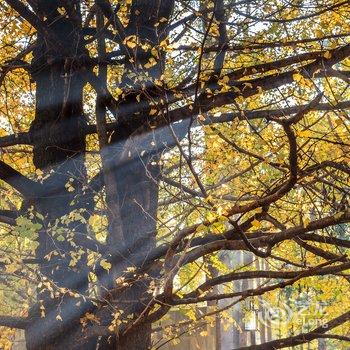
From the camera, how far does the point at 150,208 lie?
21.5ft

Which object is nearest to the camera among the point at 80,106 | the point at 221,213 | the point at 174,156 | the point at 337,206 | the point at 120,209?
the point at 221,213

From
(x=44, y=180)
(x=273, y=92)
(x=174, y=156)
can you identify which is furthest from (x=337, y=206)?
(x=273, y=92)

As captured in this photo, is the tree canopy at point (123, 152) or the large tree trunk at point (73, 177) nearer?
the tree canopy at point (123, 152)

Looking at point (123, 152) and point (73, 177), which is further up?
point (123, 152)

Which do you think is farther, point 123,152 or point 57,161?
point 57,161

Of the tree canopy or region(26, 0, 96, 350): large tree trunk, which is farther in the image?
region(26, 0, 96, 350): large tree trunk

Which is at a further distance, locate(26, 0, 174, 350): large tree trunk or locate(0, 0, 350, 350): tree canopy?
locate(26, 0, 174, 350): large tree trunk

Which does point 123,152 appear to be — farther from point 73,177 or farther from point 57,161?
point 57,161

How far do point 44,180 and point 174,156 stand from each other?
2516 mm

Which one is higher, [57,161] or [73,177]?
[57,161]

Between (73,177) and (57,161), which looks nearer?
(73,177)

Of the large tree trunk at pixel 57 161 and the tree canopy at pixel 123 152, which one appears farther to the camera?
the large tree trunk at pixel 57 161

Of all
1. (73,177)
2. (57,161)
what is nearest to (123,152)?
(73,177)

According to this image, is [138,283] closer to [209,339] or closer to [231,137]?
[231,137]
